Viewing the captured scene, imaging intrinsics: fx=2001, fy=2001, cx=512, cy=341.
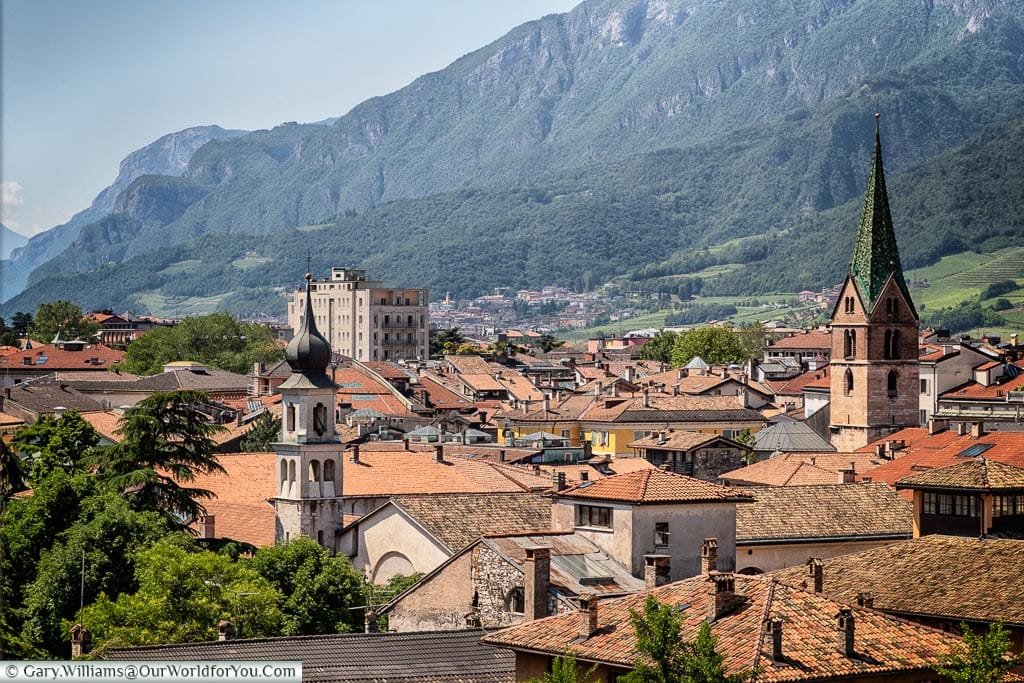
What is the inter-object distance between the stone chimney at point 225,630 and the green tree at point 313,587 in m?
4.41

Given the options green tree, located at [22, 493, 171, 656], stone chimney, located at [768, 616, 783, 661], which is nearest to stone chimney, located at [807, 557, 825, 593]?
stone chimney, located at [768, 616, 783, 661]

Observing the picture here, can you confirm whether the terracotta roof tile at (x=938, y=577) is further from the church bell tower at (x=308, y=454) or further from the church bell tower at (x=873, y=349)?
the church bell tower at (x=873, y=349)

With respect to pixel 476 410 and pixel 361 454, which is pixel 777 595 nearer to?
pixel 361 454

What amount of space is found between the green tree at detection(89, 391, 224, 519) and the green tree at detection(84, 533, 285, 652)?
359 inches

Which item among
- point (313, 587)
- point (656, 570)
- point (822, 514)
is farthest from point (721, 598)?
point (822, 514)

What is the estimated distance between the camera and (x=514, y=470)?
195 feet

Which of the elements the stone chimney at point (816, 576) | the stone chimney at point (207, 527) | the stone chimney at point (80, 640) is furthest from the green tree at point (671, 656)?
the stone chimney at point (207, 527)

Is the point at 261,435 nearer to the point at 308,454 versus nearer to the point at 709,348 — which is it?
the point at 308,454

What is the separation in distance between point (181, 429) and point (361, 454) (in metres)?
9.70

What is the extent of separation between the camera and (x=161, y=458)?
51.3m

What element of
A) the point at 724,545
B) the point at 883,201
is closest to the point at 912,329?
the point at 883,201

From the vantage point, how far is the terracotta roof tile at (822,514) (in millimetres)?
41875

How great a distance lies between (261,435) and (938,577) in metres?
46.5

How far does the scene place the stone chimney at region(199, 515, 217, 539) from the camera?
49.4m
